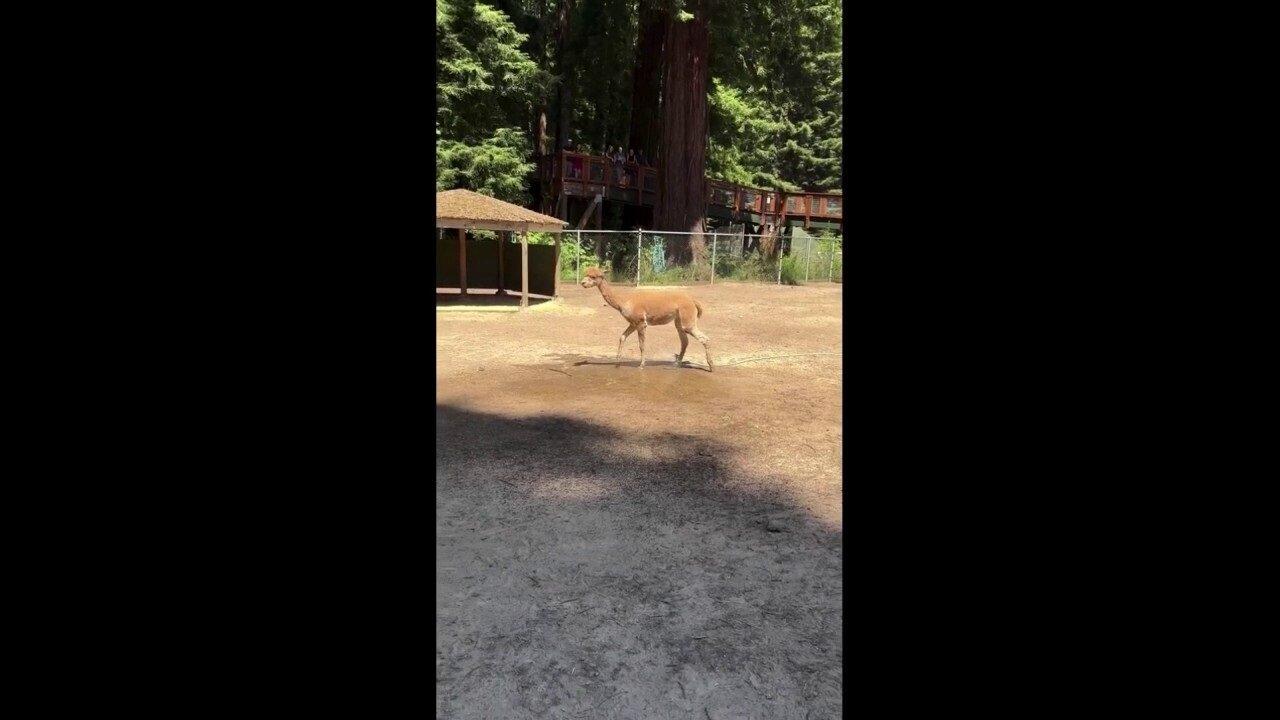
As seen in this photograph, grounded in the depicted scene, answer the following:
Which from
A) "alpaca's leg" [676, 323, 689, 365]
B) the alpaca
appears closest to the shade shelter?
the alpaca

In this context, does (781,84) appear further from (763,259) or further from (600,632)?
(600,632)

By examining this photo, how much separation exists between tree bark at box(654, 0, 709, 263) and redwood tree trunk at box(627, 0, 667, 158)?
2409mm

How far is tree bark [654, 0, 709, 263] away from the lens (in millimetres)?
24484

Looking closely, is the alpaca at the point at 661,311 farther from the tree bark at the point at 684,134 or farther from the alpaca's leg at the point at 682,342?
the tree bark at the point at 684,134

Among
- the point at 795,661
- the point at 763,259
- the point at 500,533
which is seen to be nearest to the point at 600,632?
the point at 795,661

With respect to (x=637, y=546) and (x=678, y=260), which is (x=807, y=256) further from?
(x=637, y=546)

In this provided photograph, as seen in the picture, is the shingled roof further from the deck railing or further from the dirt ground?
the dirt ground

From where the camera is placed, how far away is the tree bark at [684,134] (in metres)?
24.5

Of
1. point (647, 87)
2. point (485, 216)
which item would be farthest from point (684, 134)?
point (485, 216)

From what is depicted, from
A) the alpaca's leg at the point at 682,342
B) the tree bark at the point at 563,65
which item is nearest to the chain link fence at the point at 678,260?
the tree bark at the point at 563,65

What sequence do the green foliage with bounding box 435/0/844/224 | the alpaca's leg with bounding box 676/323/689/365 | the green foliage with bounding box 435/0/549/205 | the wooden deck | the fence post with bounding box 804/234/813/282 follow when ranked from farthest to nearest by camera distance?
the fence post with bounding box 804/234/813/282, the wooden deck, the green foliage with bounding box 435/0/844/224, the green foliage with bounding box 435/0/549/205, the alpaca's leg with bounding box 676/323/689/365

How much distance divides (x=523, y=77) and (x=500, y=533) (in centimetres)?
2281

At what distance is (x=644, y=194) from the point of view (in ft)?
92.6

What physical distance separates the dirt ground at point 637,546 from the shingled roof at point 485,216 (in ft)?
25.9
